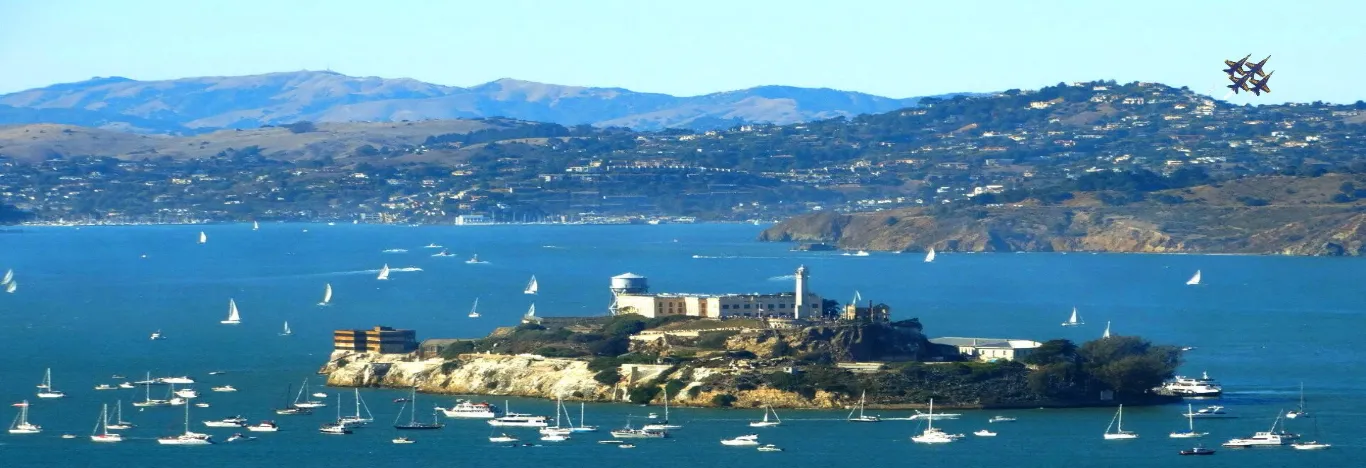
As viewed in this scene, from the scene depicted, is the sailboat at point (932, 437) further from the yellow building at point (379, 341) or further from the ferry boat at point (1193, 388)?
the yellow building at point (379, 341)

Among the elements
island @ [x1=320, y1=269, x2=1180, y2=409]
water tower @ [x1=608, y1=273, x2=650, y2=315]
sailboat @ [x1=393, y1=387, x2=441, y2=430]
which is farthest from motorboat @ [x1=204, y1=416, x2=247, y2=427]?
water tower @ [x1=608, y1=273, x2=650, y2=315]

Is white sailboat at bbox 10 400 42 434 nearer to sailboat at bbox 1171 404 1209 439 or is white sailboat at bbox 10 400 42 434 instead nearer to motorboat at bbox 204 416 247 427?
motorboat at bbox 204 416 247 427

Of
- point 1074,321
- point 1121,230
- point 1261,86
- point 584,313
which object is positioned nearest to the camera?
point 1261,86

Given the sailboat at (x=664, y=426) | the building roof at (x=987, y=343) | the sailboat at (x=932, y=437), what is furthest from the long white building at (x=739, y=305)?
the sailboat at (x=932, y=437)

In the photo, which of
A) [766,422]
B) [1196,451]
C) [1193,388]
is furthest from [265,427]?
[1193,388]

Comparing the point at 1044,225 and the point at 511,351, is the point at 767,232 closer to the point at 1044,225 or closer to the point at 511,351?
the point at 1044,225

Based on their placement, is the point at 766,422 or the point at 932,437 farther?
the point at 766,422

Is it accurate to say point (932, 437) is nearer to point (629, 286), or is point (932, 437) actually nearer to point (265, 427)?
point (265, 427)
